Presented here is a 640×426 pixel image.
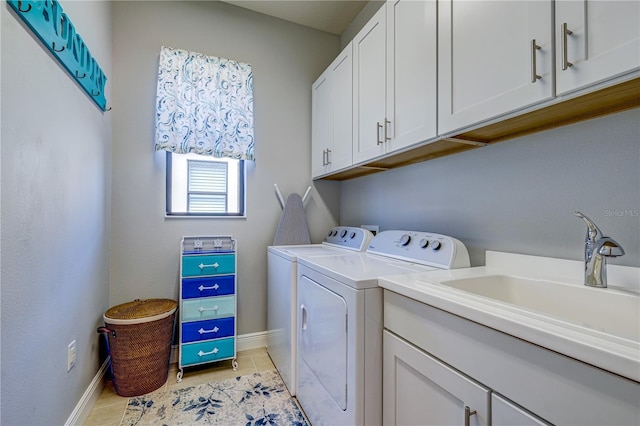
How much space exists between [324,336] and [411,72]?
1.38 metres

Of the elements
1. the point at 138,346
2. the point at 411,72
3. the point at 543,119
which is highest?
the point at 411,72

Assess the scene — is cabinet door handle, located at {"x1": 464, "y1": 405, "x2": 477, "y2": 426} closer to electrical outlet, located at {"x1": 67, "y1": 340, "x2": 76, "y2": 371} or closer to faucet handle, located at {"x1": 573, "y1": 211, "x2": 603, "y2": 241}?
faucet handle, located at {"x1": 573, "y1": 211, "x2": 603, "y2": 241}

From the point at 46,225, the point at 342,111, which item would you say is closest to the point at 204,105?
the point at 342,111

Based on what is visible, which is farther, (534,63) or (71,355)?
(71,355)

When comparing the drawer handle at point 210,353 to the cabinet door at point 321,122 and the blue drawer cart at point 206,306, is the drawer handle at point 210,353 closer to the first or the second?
the blue drawer cart at point 206,306

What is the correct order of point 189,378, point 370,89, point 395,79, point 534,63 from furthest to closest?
point 189,378, point 370,89, point 395,79, point 534,63

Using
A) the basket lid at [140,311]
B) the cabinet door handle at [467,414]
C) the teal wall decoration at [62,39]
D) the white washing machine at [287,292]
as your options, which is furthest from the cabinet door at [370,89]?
the basket lid at [140,311]

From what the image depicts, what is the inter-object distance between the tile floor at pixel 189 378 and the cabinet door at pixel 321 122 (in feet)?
5.42

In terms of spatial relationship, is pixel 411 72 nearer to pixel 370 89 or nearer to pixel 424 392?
pixel 370 89

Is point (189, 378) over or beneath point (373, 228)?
beneath

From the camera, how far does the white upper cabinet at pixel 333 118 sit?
80.5 inches

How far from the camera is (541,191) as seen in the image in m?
1.20

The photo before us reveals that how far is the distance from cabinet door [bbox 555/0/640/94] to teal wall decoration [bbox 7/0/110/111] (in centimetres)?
182

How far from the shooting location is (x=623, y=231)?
0.98m
